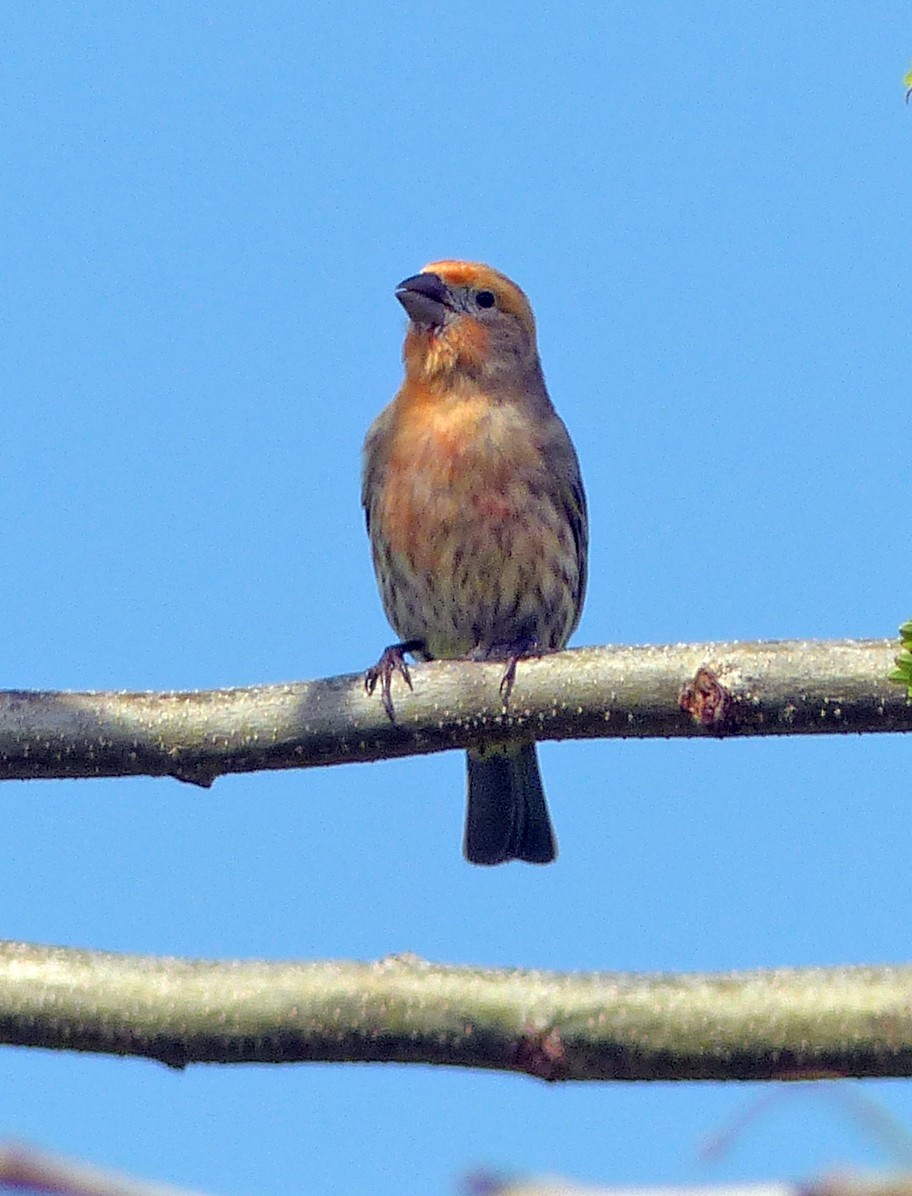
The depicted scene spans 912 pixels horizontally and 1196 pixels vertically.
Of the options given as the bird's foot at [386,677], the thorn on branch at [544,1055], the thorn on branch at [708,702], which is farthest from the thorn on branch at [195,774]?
the thorn on branch at [544,1055]

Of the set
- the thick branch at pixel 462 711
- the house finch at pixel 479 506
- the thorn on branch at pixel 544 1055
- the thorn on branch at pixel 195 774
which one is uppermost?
the house finch at pixel 479 506

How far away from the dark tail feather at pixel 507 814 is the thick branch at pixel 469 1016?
608cm

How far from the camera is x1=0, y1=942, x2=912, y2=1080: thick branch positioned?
2.09 m

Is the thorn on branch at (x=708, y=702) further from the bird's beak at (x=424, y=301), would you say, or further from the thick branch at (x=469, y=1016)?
the bird's beak at (x=424, y=301)

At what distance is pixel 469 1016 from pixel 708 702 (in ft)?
4.78

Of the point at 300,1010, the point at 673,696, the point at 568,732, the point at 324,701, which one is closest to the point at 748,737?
the point at 673,696

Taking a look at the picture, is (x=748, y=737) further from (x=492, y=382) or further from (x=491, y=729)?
(x=492, y=382)

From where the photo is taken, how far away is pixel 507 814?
8406mm

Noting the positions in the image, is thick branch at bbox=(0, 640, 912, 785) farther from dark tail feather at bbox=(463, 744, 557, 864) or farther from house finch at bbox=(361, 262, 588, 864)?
dark tail feather at bbox=(463, 744, 557, 864)

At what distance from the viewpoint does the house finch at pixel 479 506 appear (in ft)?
24.6

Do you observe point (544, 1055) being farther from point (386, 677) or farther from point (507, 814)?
point (507, 814)

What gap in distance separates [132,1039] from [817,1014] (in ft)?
3.43

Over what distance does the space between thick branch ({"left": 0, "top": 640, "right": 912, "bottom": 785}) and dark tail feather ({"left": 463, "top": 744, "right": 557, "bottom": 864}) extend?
4650 millimetres

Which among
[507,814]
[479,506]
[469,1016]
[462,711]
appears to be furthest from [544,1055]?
[507,814]
